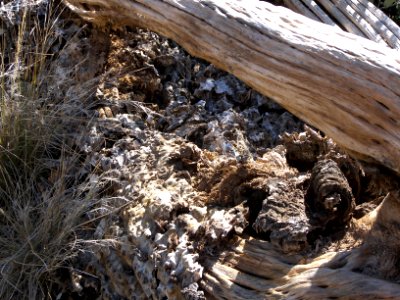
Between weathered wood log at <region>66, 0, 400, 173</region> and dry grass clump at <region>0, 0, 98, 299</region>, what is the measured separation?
0.75 metres

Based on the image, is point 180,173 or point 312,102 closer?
point 312,102

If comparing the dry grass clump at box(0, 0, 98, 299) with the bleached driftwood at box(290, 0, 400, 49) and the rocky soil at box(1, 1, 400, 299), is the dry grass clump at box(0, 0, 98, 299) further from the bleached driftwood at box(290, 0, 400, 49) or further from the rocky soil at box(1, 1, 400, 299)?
the bleached driftwood at box(290, 0, 400, 49)

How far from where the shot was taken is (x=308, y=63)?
7.84 ft

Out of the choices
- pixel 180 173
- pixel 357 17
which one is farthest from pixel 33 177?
pixel 357 17

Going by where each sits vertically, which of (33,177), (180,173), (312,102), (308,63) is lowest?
(33,177)

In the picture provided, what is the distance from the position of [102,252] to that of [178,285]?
0.45 metres

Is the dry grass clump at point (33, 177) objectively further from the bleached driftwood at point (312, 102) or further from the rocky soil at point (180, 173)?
the bleached driftwood at point (312, 102)

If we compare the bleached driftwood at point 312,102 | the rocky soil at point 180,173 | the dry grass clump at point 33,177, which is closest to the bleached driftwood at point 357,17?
the rocky soil at point 180,173

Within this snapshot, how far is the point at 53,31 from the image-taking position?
347 centimetres

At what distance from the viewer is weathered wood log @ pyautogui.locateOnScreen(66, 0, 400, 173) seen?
2221 millimetres

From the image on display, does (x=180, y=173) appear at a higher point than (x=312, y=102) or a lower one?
lower

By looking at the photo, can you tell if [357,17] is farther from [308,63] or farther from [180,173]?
[180,173]

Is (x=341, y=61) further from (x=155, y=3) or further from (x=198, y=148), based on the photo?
(x=155, y=3)

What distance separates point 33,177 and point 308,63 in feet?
4.49
